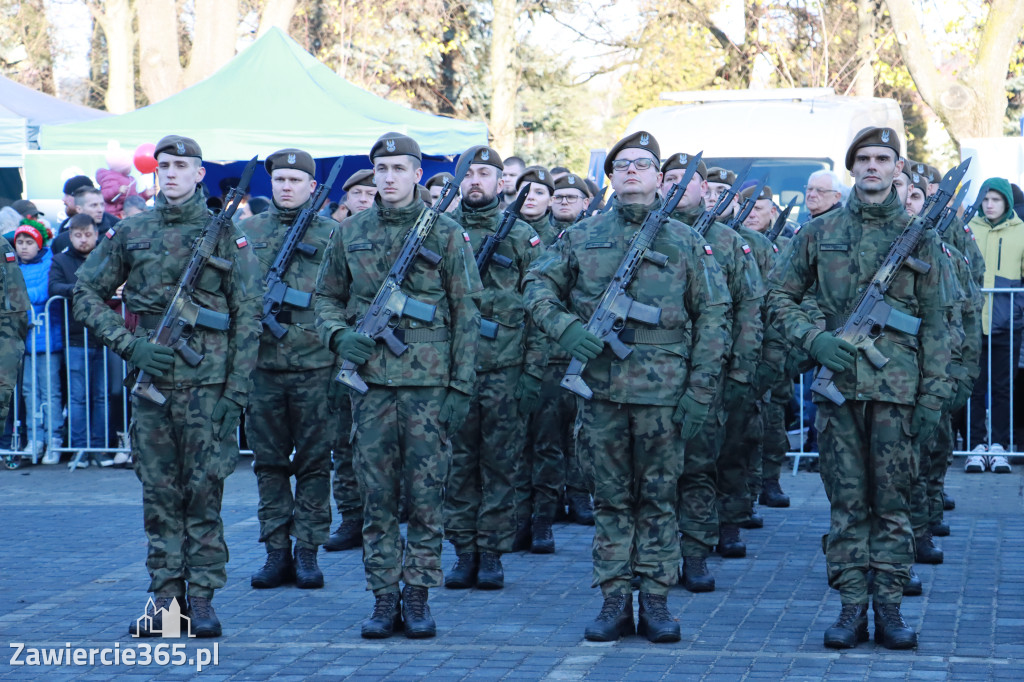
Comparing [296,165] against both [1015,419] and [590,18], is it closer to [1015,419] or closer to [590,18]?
[1015,419]

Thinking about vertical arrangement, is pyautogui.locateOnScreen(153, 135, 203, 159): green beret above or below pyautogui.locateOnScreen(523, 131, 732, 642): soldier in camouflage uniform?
above

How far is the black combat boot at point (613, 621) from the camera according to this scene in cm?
658

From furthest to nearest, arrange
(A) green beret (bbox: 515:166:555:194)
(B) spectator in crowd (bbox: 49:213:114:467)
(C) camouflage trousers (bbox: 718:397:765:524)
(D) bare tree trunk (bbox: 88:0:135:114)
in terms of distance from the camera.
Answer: (D) bare tree trunk (bbox: 88:0:135:114) < (B) spectator in crowd (bbox: 49:213:114:467) < (A) green beret (bbox: 515:166:555:194) < (C) camouflage trousers (bbox: 718:397:765:524)

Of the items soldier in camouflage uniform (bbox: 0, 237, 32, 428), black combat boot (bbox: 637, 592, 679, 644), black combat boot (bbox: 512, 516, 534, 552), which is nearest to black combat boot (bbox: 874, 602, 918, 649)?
black combat boot (bbox: 637, 592, 679, 644)

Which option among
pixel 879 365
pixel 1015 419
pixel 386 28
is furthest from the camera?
Result: pixel 386 28

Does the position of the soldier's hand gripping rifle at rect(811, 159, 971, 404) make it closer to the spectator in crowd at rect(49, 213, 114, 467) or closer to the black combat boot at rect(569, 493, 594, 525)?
the black combat boot at rect(569, 493, 594, 525)

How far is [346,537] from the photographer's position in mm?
8984

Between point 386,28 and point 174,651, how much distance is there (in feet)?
91.3

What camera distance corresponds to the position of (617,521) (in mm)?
6613

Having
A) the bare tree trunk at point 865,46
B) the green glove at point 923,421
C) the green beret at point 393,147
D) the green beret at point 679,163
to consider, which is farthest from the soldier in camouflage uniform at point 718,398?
the bare tree trunk at point 865,46

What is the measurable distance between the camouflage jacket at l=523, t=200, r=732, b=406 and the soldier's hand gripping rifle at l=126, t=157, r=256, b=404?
1.46m

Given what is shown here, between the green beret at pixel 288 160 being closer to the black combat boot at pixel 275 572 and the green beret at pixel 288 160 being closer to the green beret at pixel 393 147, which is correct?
the green beret at pixel 393 147

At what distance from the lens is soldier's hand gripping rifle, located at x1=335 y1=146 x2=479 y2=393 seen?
6.71 metres

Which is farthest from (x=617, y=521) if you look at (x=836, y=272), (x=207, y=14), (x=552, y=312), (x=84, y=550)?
(x=207, y=14)
